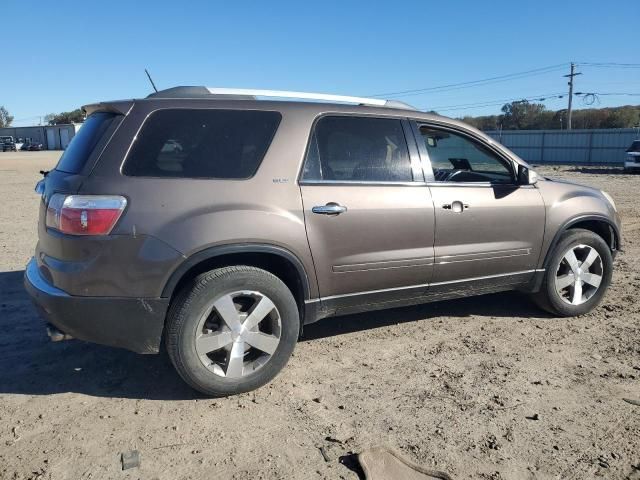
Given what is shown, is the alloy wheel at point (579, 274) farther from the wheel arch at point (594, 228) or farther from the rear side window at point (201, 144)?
the rear side window at point (201, 144)

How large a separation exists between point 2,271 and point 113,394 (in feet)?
12.5

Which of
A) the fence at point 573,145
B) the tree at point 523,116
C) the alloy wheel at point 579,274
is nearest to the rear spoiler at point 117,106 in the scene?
the alloy wheel at point 579,274

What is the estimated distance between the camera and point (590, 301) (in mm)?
5082

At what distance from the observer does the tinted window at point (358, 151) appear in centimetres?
385

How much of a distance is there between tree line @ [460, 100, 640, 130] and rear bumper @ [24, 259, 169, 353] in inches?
2035

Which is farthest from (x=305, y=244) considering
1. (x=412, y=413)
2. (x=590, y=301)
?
(x=590, y=301)

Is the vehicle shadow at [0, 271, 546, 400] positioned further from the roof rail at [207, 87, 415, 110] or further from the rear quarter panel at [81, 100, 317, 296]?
the roof rail at [207, 87, 415, 110]

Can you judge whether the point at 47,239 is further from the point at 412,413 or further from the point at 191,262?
the point at 412,413

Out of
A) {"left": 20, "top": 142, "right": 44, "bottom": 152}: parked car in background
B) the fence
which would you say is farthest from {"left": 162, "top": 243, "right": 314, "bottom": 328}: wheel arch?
{"left": 20, "top": 142, "right": 44, "bottom": 152}: parked car in background

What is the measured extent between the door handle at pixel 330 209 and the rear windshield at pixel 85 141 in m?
1.41

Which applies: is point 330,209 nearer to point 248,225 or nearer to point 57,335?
point 248,225

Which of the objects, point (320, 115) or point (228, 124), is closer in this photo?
point (228, 124)

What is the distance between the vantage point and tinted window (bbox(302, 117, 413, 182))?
385 centimetres

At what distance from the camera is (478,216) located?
4.40 meters
